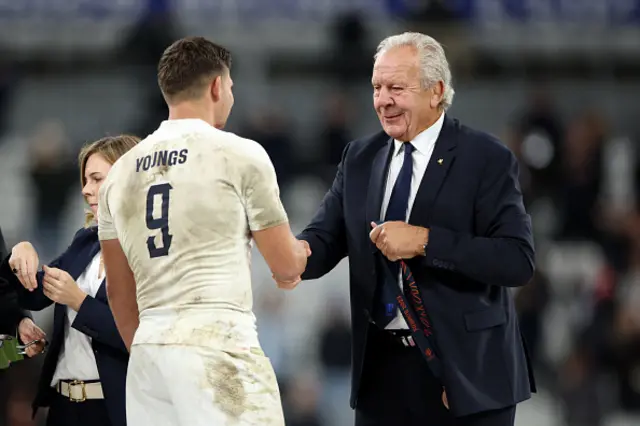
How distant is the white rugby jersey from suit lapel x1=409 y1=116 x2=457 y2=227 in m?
0.71

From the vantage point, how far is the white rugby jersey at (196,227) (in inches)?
124

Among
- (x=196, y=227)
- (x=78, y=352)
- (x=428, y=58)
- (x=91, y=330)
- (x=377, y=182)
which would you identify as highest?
(x=428, y=58)

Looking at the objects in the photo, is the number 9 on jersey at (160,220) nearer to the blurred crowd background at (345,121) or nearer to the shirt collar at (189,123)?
the shirt collar at (189,123)

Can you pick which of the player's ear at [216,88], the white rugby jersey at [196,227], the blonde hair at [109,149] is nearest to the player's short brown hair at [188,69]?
the player's ear at [216,88]

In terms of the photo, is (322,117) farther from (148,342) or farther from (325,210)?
(148,342)

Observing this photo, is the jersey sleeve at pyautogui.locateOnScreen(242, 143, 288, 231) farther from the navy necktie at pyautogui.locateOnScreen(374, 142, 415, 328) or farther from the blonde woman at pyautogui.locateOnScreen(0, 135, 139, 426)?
the blonde woman at pyautogui.locateOnScreen(0, 135, 139, 426)

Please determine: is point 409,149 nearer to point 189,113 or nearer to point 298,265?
point 298,265

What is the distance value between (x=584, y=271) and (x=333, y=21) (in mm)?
3378

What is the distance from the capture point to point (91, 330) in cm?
387

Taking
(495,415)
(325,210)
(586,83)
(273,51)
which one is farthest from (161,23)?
(495,415)

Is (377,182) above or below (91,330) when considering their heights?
above

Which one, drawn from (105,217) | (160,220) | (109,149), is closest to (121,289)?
(105,217)

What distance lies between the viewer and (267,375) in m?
3.19

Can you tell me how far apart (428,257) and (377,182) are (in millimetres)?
408
